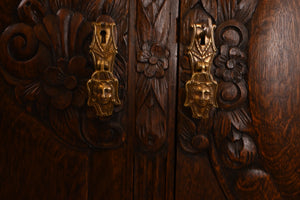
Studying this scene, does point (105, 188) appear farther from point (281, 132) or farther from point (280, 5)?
point (280, 5)

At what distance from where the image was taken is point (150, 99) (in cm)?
48

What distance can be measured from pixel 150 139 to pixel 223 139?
132 millimetres

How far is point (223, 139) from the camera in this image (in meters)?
0.49

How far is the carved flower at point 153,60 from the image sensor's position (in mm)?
474

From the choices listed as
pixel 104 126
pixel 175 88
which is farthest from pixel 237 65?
pixel 104 126

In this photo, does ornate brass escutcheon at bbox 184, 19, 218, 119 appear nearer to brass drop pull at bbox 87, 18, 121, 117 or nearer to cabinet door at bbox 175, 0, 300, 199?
cabinet door at bbox 175, 0, 300, 199

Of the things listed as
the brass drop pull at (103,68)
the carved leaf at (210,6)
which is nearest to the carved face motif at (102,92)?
the brass drop pull at (103,68)

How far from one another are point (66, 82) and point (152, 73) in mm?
148

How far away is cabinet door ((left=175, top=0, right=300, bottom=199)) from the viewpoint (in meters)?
0.48

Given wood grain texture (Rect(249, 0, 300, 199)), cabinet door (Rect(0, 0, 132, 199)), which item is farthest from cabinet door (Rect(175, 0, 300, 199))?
cabinet door (Rect(0, 0, 132, 199))

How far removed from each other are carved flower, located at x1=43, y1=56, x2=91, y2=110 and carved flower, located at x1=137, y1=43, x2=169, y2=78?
0.09 metres

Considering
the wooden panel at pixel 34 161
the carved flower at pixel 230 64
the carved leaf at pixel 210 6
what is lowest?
the wooden panel at pixel 34 161

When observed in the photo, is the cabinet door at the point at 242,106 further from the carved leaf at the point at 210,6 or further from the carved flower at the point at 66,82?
the carved flower at the point at 66,82

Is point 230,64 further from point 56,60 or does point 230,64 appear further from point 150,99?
point 56,60
